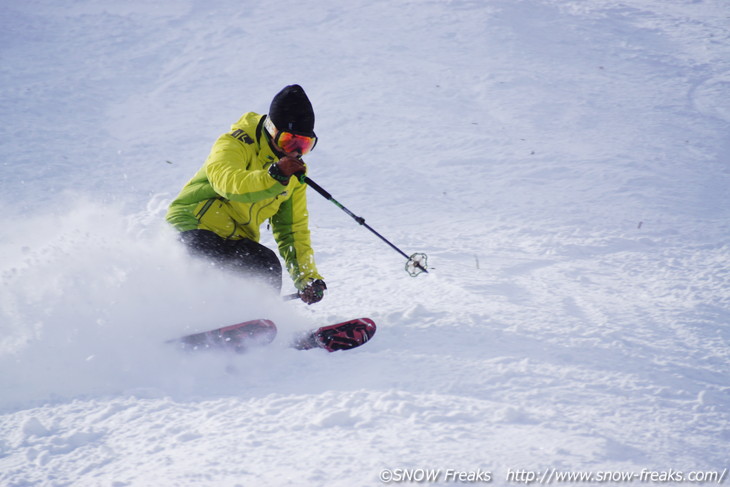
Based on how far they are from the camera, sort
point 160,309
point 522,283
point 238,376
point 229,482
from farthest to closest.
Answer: point 522,283, point 160,309, point 238,376, point 229,482

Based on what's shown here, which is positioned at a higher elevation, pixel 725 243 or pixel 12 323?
pixel 12 323

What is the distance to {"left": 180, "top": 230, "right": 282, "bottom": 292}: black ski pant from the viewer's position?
394cm

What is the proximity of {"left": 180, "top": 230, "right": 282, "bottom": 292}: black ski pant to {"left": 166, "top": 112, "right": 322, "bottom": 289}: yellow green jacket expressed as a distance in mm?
75

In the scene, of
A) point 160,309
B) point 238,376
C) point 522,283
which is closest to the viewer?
point 238,376

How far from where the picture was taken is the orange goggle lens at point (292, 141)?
381 cm

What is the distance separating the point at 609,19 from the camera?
1180 cm

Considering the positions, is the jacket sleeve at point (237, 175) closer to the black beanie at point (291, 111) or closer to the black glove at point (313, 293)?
the black beanie at point (291, 111)

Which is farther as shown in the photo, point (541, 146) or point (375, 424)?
point (541, 146)

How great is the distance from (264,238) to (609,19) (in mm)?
9143

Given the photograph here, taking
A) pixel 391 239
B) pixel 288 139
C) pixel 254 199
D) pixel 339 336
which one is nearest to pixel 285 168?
pixel 254 199

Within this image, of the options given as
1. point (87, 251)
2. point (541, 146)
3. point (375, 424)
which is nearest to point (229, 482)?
point (375, 424)

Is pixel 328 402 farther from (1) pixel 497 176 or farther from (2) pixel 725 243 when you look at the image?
(1) pixel 497 176

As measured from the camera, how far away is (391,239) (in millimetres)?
5980

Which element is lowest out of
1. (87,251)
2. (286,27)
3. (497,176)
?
(497,176)
